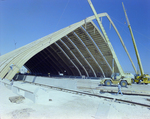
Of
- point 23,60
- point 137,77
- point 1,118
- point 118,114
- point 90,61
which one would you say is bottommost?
point 1,118

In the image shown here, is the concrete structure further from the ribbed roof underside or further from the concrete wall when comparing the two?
the concrete wall

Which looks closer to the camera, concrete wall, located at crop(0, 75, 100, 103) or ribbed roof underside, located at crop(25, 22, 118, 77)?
concrete wall, located at crop(0, 75, 100, 103)

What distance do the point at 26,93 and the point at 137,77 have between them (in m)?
24.9

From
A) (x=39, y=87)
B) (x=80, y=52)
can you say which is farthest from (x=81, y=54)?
(x=39, y=87)

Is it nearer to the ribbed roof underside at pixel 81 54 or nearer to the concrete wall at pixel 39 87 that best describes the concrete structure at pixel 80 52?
the ribbed roof underside at pixel 81 54

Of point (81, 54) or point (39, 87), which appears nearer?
point (39, 87)

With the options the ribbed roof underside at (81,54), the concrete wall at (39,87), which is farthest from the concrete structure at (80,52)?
the concrete wall at (39,87)

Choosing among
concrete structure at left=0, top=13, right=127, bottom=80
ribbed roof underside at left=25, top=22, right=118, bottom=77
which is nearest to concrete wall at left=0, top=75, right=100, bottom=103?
concrete structure at left=0, top=13, right=127, bottom=80

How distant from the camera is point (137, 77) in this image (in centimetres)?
2792

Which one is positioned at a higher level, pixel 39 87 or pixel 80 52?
pixel 80 52

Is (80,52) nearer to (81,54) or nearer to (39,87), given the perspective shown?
(81,54)

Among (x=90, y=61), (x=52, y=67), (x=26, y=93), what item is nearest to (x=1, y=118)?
(x=26, y=93)

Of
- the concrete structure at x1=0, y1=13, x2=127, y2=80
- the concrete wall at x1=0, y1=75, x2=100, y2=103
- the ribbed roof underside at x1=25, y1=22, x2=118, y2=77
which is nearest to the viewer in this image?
the concrete wall at x1=0, y1=75, x2=100, y2=103

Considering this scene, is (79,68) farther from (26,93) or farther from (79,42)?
(26,93)
